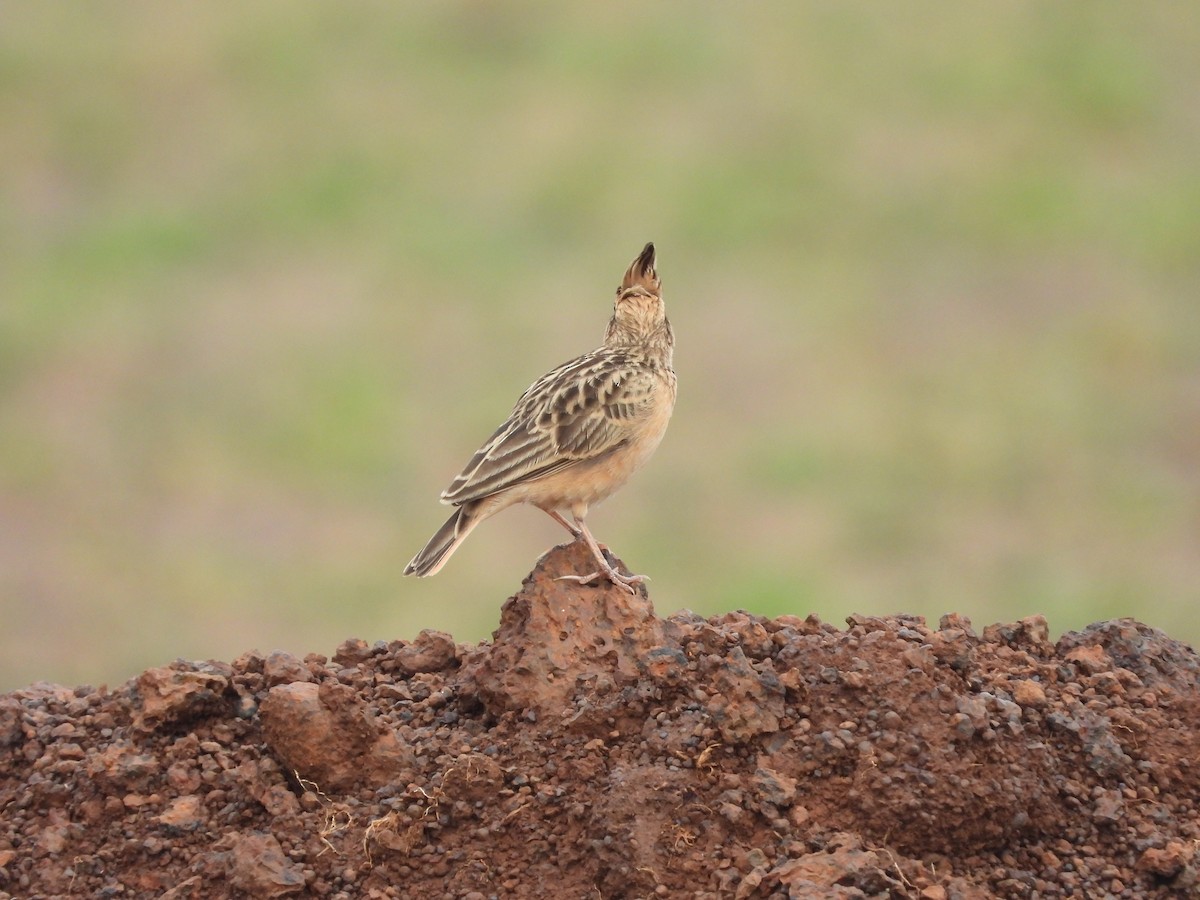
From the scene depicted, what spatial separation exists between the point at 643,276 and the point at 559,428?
1149 millimetres

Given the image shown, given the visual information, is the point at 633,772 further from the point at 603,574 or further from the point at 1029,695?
the point at 1029,695

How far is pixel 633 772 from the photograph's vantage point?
5.40m

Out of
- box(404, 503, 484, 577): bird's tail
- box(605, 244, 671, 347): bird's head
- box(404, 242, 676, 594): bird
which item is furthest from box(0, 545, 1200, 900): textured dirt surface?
box(605, 244, 671, 347): bird's head

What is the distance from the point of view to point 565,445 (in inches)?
281

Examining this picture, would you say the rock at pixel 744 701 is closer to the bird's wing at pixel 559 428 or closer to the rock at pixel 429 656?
the rock at pixel 429 656

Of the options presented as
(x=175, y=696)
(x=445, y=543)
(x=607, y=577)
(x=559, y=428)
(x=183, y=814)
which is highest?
(x=559, y=428)

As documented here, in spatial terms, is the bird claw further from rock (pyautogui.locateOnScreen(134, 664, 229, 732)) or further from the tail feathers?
the tail feathers

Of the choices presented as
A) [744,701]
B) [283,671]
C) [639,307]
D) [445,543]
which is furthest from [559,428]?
[744,701]

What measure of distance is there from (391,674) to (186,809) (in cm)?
112

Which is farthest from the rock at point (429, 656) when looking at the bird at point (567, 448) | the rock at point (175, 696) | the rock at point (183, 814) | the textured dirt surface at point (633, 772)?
the rock at point (183, 814)

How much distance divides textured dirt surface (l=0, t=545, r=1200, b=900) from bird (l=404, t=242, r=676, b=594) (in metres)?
0.87

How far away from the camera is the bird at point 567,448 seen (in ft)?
23.1

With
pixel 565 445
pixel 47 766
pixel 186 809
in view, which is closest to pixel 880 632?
pixel 565 445

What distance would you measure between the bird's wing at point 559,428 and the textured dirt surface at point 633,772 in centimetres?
89
